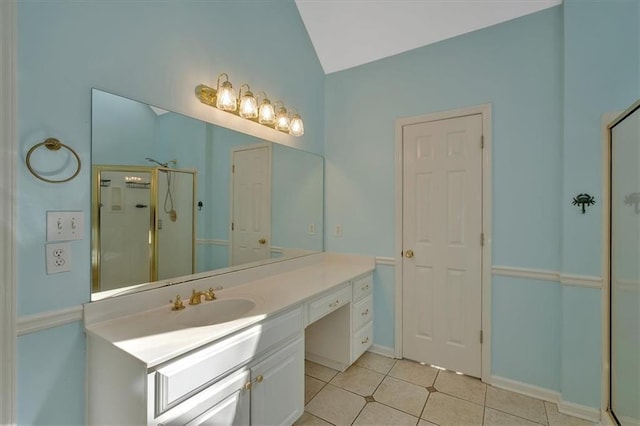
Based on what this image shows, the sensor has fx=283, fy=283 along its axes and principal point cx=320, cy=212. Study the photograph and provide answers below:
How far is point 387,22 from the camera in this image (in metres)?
2.29

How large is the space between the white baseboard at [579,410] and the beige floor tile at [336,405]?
1.28 m

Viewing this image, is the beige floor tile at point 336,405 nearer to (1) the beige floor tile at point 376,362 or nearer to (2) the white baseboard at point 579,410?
(1) the beige floor tile at point 376,362

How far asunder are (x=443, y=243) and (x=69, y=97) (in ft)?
7.93

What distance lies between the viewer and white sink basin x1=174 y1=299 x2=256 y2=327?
55.9 inches

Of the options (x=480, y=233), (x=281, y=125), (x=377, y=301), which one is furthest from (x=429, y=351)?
(x=281, y=125)

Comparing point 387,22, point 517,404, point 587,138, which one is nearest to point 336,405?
point 517,404

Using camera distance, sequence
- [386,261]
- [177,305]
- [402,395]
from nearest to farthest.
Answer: [177,305]
[402,395]
[386,261]

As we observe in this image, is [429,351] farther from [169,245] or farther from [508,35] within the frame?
[508,35]

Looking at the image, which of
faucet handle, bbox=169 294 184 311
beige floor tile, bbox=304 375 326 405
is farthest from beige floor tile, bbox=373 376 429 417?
faucet handle, bbox=169 294 184 311

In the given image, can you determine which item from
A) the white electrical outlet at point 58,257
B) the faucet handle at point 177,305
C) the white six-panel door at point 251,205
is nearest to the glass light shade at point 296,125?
the white six-panel door at point 251,205

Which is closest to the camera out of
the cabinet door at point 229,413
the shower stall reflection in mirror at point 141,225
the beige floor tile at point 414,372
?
the cabinet door at point 229,413

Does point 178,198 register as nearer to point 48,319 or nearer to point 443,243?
point 48,319

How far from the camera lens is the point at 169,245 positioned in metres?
1.59

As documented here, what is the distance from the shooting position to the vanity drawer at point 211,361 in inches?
38.8
